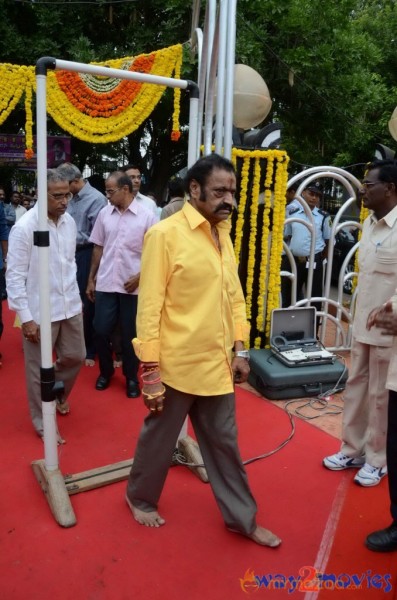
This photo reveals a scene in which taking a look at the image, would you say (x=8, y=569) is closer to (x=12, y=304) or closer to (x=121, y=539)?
(x=121, y=539)

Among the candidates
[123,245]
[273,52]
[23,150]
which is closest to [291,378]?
[123,245]

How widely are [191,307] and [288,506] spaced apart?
4.17 ft

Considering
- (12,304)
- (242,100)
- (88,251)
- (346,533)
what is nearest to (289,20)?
(242,100)

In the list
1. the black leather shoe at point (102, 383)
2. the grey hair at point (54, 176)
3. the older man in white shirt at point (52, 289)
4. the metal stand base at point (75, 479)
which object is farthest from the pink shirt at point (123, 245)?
the metal stand base at point (75, 479)

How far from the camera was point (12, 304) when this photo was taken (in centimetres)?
308

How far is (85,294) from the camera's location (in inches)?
189

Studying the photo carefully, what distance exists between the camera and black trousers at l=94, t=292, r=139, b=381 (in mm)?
4133

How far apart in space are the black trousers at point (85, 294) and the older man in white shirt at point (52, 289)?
131 centimetres

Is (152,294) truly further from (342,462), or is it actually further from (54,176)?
(342,462)

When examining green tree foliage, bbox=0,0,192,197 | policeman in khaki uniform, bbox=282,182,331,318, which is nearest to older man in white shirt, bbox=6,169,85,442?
policeman in khaki uniform, bbox=282,182,331,318

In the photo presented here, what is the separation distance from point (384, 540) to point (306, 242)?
12.6ft

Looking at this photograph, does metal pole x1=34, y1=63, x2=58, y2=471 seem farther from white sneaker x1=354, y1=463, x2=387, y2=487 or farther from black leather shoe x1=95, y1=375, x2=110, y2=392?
white sneaker x1=354, y1=463, x2=387, y2=487

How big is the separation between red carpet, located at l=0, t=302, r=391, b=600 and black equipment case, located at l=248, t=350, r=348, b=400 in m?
0.54

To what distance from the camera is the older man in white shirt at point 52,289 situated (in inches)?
121
